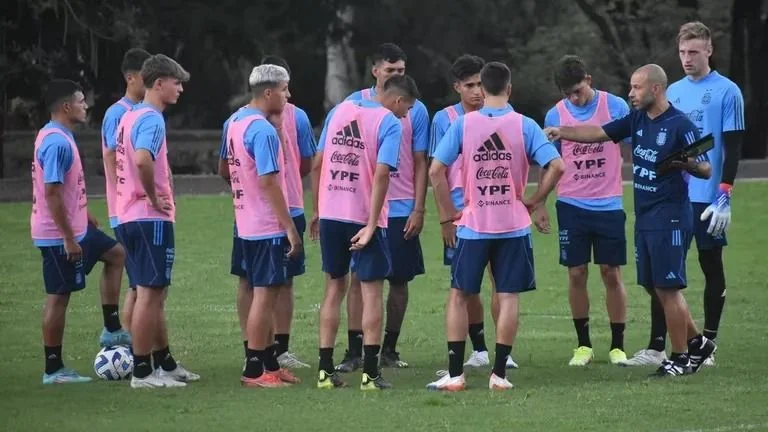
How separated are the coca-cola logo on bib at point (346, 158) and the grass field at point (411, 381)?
1557 mm

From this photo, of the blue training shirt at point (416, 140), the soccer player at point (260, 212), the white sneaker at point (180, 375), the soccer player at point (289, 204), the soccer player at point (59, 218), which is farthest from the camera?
the blue training shirt at point (416, 140)

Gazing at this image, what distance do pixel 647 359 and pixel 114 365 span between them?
13.1 feet

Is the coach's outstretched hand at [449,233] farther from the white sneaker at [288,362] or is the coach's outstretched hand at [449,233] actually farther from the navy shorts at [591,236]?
the white sneaker at [288,362]

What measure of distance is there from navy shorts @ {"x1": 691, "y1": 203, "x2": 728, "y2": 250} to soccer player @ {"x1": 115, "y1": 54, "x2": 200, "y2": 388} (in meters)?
3.93

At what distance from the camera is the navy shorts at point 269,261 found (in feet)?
36.8

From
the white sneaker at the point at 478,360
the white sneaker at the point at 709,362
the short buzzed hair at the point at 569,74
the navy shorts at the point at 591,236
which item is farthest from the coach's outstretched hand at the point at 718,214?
the white sneaker at the point at 478,360

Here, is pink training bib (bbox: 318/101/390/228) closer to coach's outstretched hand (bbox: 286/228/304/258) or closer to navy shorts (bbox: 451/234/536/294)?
coach's outstretched hand (bbox: 286/228/304/258)

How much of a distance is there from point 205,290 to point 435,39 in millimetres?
28000

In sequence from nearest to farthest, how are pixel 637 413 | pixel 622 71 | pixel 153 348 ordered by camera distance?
pixel 637 413
pixel 153 348
pixel 622 71

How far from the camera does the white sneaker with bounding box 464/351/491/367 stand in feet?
41.2

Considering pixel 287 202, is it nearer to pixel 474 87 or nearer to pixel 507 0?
pixel 474 87

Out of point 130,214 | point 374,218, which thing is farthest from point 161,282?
point 374,218

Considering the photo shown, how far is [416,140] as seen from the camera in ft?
41.1

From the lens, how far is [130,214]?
1142cm
